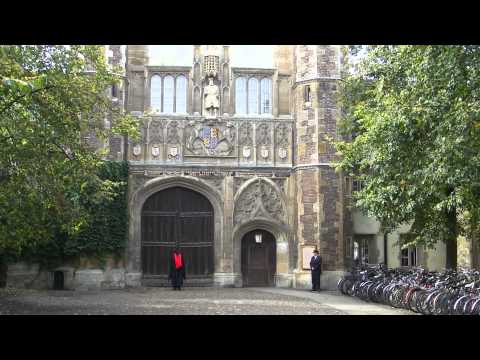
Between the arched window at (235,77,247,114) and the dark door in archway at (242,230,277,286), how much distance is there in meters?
4.55

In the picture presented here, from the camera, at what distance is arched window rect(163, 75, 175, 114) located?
910 inches

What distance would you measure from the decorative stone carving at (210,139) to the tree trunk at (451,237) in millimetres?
9006

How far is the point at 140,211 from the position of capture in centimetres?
2250

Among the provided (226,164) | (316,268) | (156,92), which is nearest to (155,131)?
(156,92)

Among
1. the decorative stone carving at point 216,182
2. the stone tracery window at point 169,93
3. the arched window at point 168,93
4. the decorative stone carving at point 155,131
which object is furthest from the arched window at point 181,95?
the decorative stone carving at point 216,182

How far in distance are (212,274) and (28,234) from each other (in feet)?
34.2

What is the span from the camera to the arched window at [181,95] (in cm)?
2314

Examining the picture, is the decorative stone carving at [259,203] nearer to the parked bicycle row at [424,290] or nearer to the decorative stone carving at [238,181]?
the decorative stone carving at [238,181]

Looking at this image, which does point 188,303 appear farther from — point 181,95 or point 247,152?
point 181,95

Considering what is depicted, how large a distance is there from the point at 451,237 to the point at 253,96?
10.1m

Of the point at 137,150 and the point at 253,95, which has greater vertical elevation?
the point at 253,95

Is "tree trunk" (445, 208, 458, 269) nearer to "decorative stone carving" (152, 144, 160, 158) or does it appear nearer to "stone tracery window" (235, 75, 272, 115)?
"stone tracery window" (235, 75, 272, 115)

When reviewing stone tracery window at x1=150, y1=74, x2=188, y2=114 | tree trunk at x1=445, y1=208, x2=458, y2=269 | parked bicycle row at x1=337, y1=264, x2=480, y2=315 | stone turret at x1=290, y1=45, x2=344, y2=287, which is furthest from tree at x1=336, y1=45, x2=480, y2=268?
stone tracery window at x1=150, y1=74, x2=188, y2=114

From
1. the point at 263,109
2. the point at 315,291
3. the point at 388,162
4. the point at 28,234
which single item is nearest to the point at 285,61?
the point at 263,109
